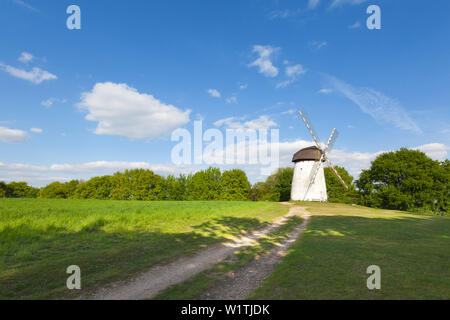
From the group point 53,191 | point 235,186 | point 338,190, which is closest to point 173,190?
point 235,186

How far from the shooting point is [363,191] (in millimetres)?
51719

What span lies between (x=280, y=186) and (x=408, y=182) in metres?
38.4

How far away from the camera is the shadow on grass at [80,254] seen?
671 cm

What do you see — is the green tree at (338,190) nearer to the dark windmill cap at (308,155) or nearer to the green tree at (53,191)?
the dark windmill cap at (308,155)

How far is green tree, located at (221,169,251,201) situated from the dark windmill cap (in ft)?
77.1

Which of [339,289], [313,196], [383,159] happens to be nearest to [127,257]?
[339,289]

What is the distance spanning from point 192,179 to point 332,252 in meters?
71.6

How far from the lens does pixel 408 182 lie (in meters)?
42.7

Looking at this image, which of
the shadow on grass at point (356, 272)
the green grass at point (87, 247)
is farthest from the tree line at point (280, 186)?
the green grass at point (87, 247)

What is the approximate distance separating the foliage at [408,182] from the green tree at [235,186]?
123ft

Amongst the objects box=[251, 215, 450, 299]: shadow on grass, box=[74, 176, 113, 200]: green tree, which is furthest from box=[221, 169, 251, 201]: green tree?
box=[251, 215, 450, 299]: shadow on grass

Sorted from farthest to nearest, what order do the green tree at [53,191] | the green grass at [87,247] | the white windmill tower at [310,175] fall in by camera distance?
1. the green tree at [53,191]
2. the white windmill tower at [310,175]
3. the green grass at [87,247]

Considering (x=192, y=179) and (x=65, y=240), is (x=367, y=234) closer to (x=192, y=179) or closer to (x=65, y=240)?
(x=65, y=240)

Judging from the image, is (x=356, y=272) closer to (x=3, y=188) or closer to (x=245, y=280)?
(x=245, y=280)
